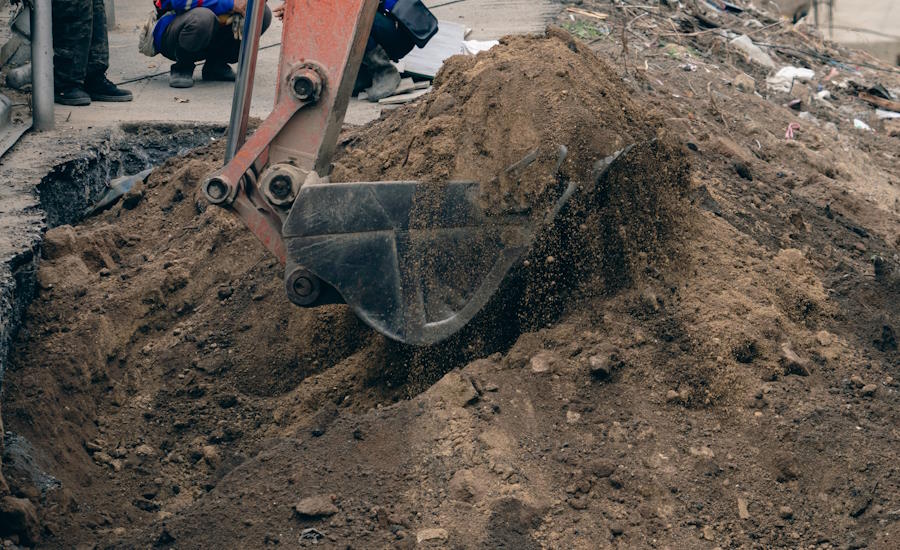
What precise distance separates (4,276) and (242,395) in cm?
112

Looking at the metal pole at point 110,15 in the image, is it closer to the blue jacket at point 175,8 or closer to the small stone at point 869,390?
the blue jacket at point 175,8

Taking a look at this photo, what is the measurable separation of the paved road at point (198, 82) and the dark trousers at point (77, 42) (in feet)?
0.89

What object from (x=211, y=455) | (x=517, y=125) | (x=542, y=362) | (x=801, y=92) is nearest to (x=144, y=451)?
(x=211, y=455)

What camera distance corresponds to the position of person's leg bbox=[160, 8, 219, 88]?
25.0ft

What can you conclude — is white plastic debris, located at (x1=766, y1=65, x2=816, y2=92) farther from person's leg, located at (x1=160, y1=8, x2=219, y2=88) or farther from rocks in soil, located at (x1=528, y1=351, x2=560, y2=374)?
rocks in soil, located at (x1=528, y1=351, x2=560, y2=374)

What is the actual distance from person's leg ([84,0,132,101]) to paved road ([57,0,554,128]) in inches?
6.5

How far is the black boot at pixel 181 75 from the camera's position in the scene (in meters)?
7.86

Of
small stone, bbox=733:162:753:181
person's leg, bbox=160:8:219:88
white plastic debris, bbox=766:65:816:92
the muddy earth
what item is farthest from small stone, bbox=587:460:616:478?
white plastic debris, bbox=766:65:816:92

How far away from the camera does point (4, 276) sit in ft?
13.8

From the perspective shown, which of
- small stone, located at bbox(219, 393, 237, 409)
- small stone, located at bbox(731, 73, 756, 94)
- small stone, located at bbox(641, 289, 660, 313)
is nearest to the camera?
small stone, located at bbox(641, 289, 660, 313)

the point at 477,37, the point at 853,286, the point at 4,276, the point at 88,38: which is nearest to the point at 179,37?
the point at 88,38

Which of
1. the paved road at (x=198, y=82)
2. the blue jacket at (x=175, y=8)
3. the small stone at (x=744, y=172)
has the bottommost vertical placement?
the paved road at (x=198, y=82)

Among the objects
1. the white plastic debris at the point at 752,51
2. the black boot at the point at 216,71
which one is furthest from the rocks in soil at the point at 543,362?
the white plastic debris at the point at 752,51

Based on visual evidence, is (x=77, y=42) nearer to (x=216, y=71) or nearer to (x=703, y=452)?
(x=216, y=71)
